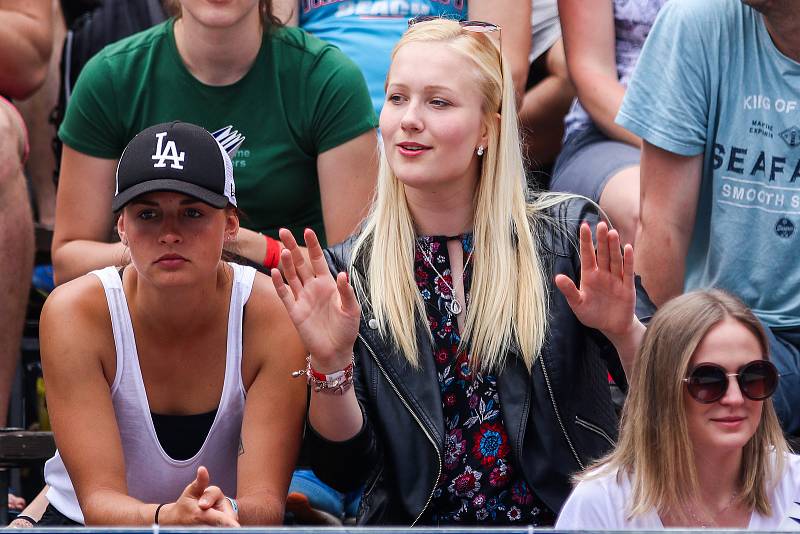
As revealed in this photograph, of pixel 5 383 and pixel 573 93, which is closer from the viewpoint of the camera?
pixel 5 383

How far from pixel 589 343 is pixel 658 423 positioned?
1.77 ft

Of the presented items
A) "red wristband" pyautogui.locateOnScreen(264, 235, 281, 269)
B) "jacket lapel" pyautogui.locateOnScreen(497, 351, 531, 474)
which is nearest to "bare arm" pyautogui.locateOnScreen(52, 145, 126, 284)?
"red wristband" pyautogui.locateOnScreen(264, 235, 281, 269)

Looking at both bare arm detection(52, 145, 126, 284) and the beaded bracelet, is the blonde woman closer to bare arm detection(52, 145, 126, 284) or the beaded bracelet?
the beaded bracelet

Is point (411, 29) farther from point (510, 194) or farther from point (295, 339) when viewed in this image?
point (295, 339)

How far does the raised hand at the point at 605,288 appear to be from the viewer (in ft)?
8.85

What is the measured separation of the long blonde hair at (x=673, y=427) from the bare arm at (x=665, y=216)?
81 centimetres

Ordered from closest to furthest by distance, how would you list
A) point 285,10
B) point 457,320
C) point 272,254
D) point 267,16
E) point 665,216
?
point 457,320, point 665,216, point 272,254, point 267,16, point 285,10

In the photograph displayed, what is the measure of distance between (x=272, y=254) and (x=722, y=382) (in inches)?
57.9

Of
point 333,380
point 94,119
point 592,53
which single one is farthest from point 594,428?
point 94,119

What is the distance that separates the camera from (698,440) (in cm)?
258

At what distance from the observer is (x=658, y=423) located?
2572 mm

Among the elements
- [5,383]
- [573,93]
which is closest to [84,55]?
[5,383]

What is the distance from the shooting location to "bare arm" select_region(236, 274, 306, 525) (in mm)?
2809

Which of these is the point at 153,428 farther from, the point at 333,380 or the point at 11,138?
the point at 11,138
